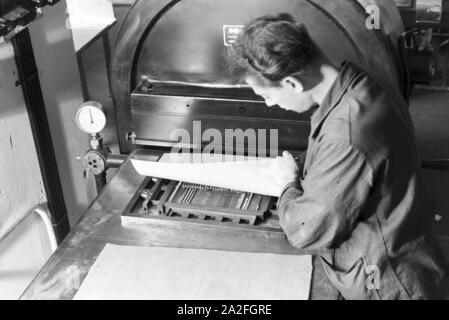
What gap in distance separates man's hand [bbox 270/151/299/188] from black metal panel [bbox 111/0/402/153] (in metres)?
0.33

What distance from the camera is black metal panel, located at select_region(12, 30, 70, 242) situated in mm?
2041

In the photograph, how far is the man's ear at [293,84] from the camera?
131 centimetres

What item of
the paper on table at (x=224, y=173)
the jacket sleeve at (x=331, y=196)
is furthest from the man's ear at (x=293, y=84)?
the paper on table at (x=224, y=173)

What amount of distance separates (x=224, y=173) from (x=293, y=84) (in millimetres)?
466

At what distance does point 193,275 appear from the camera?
147cm

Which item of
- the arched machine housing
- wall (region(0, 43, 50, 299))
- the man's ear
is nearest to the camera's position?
the man's ear

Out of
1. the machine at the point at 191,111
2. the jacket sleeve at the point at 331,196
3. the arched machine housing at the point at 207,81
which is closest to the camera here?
the jacket sleeve at the point at 331,196

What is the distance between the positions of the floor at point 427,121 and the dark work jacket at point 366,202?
0.33 metres

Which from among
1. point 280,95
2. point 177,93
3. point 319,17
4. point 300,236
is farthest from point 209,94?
point 300,236

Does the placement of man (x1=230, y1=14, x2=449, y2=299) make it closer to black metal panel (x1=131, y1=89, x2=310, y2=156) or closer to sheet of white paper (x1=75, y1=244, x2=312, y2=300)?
sheet of white paper (x1=75, y1=244, x2=312, y2=300)

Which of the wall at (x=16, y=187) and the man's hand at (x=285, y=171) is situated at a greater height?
the man's hand at (x=285, y=171)

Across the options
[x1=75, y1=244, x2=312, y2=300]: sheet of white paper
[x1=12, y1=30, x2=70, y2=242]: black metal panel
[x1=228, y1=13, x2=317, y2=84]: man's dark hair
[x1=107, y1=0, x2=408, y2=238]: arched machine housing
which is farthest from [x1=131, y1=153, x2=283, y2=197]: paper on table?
[x1=12, y1=30, x2=70, y2=242]: black metal panel

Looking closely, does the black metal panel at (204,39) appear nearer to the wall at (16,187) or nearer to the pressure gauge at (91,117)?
the pressure gauge at (91,117)
